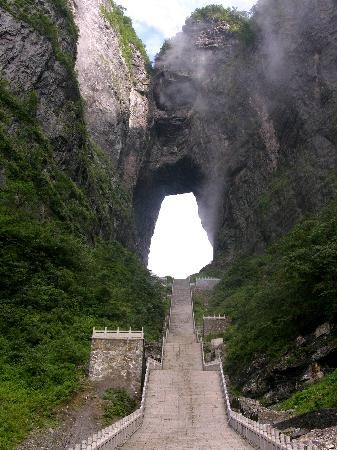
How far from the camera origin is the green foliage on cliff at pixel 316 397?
1505cm

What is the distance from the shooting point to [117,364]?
21.3 metres

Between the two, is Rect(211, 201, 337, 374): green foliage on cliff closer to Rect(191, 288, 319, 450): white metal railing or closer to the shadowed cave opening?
Rect(191, 288, 319, 450): white metal railing

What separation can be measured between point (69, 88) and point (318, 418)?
3317 cm

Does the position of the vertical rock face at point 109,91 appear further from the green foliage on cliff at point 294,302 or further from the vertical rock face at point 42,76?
the green foliage on cliff at point 294,302

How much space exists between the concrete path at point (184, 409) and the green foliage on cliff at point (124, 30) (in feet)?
142

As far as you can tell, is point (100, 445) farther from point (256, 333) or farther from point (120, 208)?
point (120, 208)

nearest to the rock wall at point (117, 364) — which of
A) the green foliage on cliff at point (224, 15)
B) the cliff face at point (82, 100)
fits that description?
the cliff face at point (82, 100)

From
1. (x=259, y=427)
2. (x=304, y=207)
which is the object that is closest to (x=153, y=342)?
(x=259, y=427)

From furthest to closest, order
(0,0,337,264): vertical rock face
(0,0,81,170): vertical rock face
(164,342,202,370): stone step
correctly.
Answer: (0,0,337,264): vertical rock face → (0,0,81,170): vertical rock face → (164,342,202,370): stone step

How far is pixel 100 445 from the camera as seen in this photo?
11.0 m

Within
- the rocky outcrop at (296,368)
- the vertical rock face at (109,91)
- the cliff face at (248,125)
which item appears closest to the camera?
the rocky outcrop at (296,368)

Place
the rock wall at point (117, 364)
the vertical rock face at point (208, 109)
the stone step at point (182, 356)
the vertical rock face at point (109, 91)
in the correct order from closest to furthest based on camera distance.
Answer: the rock wall at point (117, 364), the stone step at point (182, 356), the vertical rock face at point (208, 109), the vertical rock face at point (109, 91)

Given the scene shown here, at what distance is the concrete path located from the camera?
13.4 metres

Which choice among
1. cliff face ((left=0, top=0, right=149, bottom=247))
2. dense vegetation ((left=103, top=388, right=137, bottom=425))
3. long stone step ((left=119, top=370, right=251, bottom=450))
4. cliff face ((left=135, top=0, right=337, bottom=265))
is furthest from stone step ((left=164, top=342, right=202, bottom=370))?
cliff face ((left=135, top=0, right=337, bottom=265))
